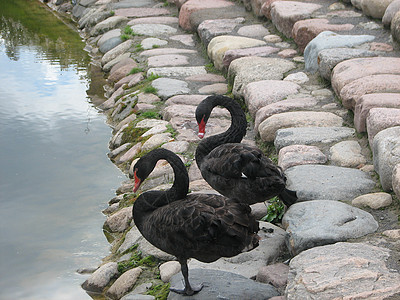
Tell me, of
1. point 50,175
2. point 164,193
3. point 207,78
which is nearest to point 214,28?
point 207,78

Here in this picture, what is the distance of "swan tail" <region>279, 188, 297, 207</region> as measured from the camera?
3.97 m

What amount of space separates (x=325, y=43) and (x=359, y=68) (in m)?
0.97

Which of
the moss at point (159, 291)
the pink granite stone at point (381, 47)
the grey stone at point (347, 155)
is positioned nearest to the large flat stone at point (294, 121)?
the grey stone at point (347, 155)

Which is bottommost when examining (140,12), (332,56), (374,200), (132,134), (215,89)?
(132,134)

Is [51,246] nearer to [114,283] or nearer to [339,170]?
[114,283]

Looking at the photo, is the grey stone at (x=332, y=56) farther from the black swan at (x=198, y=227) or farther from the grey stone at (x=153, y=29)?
the grey stone at (x=153, y=29)

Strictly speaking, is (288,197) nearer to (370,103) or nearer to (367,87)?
(370,103)

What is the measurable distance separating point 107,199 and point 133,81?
9.27 feet

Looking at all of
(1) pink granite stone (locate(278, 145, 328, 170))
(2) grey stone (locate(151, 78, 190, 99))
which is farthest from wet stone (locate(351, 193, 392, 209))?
(2) grey stone (locate(151, 78, 190, 99))

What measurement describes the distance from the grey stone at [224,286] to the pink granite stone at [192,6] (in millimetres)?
6732

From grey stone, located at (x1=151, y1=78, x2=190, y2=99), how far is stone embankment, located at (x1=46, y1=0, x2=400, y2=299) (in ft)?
0.08

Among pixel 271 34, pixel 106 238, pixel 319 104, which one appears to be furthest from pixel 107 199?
pixel 271 34

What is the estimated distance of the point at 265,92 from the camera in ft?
20.0

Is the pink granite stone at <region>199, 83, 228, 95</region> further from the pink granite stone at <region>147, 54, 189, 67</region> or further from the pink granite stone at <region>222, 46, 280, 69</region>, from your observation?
the pink granite stone at <region>147, 54, 189, 67</region>
